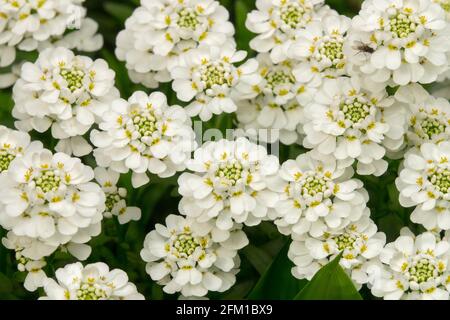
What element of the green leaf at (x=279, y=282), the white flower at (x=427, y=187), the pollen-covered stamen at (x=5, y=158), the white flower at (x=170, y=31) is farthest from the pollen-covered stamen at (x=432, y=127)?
the pollen-covered stamen at (x=5, y=158)

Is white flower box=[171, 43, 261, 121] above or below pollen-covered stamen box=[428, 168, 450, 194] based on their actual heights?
above

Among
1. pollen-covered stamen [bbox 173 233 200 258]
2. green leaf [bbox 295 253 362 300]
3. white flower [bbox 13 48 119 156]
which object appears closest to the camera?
green leaf [bbox 295 253 362 300]

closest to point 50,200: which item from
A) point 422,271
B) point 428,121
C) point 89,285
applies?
point 89,285

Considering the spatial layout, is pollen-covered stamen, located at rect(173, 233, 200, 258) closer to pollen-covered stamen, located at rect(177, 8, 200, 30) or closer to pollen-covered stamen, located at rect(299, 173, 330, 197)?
pollen-covered stamen, located at rect(299, 173, 330, 197)

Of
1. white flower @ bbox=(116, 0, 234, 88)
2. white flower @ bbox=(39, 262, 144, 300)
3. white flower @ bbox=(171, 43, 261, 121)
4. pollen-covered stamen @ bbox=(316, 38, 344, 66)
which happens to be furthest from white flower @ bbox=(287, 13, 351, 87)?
white flower @ bbox=(39, 262, 144, 300)
